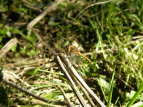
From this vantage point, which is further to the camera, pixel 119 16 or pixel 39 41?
pixel 119 16

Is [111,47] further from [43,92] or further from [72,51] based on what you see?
[43,92]

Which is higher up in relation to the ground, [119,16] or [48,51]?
[119,16]

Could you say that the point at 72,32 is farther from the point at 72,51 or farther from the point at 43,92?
the point at 43,92

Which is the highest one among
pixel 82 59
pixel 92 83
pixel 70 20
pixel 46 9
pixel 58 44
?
pixel 46 9

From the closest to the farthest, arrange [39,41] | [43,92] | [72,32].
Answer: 1. [43,92]
2. [39,41]
3. [72,32]

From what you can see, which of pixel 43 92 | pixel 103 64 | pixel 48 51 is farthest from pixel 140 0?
pixel 43 92

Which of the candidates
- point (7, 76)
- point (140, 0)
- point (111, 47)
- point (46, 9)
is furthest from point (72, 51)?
point (140, 0)

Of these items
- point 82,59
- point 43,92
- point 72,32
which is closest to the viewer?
point 43,92
